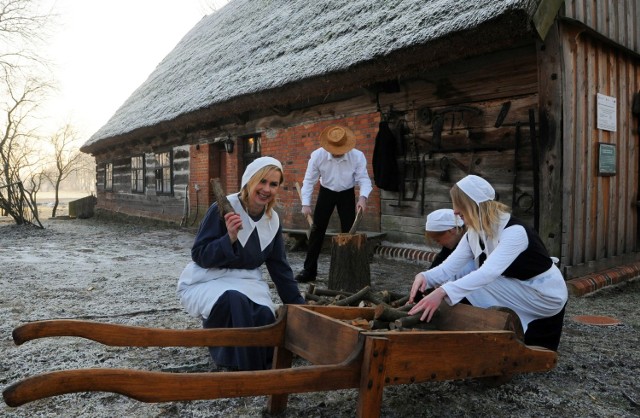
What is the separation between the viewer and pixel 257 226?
2.54 meters

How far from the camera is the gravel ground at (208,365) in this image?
204 cm

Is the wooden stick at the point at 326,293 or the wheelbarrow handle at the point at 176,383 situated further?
the wooden stick at the point at 326,293

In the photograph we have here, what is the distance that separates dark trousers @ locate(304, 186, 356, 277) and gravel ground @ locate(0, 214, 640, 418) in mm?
266

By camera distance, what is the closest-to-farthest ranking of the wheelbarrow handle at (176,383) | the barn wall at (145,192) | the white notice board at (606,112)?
1. the wheelbarrow handle at (176,383)
2. the white notice board at (606,112)
3. the barn wall at (145,192)

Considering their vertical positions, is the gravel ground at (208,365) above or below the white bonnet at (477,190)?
below

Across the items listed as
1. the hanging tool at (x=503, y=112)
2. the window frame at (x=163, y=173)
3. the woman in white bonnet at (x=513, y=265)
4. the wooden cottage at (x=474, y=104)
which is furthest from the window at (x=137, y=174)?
the woman in white bonnet at (x=513, y=265)

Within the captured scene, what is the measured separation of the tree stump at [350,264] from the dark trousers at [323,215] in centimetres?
74

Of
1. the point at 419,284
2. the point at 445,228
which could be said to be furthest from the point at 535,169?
the point at 419,284

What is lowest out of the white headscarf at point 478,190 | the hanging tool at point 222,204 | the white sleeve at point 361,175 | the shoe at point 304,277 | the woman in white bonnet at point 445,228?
the shoe at point 304,277

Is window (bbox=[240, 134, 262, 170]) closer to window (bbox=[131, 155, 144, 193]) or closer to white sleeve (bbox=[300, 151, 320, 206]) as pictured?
white sleeve (bbox=[300, 151, 320, 206])

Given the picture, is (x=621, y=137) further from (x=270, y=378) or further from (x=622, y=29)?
(x=270, y=378)

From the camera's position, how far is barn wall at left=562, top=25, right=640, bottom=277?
14.5 ft

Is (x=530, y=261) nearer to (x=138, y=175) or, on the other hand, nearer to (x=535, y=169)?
(x=535, y=169)

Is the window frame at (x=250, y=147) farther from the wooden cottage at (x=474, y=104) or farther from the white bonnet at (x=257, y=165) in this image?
the white bonnet at (x=257, y=165)
